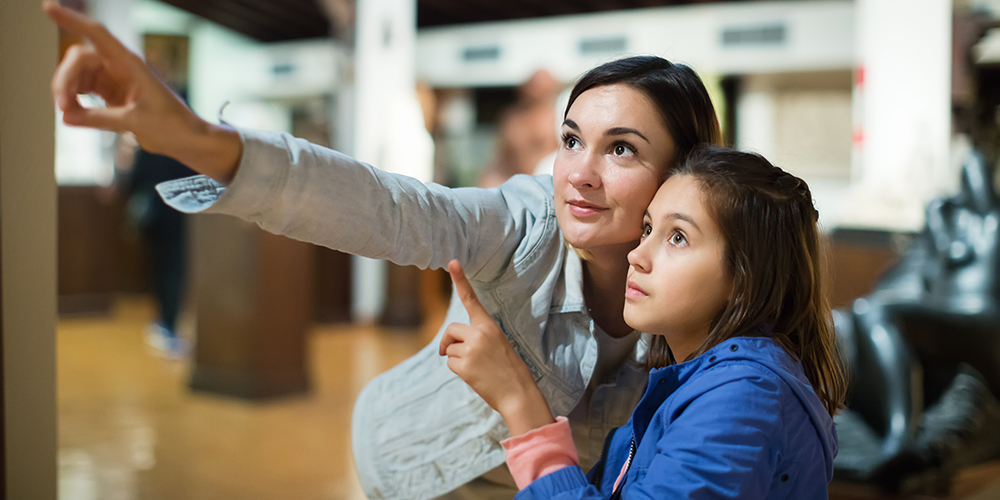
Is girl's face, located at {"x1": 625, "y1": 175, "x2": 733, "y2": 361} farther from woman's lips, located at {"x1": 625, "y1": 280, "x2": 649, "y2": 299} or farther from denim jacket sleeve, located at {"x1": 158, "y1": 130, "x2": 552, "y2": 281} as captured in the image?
denim jacket sleeve, located at {"x1": 158, "y1": 130, "x2": 552, "y2": 281}

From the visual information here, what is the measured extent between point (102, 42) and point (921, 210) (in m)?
4.69

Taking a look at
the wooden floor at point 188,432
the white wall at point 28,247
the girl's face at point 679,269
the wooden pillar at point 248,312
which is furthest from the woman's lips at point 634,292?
the wooden pillar at point 248,312

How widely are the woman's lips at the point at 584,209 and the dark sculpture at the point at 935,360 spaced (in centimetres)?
157

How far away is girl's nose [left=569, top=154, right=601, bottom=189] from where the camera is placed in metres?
1.02

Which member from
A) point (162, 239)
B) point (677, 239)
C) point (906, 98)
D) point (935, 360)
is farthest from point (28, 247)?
point (906, 98)

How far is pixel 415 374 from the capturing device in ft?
4.26

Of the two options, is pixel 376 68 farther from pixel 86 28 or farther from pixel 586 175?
pixel 86 28

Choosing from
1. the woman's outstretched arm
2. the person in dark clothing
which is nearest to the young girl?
the woman's outstretched arm

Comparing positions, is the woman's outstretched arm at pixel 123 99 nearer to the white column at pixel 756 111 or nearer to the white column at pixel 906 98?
the white column at pixel 906 98

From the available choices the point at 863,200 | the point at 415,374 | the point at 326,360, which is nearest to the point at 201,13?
the point at 326,360

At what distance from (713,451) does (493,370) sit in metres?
0.27

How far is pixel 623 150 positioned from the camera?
105 cm

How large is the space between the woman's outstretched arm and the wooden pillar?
9.02 ft

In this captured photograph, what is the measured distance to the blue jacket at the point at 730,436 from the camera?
756mm
